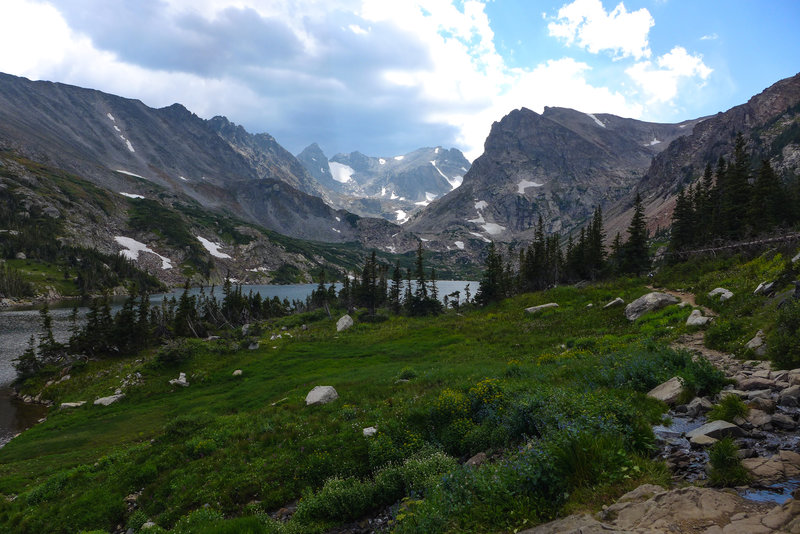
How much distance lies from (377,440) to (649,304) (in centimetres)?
2421

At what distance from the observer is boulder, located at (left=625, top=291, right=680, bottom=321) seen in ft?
86.1

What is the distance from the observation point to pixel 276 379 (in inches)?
1256

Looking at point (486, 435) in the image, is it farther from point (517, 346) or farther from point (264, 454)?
point (517, 346)

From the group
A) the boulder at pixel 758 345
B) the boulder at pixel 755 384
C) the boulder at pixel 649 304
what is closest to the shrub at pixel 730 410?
the boulder at pixel 755 384

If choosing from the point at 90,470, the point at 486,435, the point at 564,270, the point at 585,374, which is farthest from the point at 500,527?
the point at 564,270

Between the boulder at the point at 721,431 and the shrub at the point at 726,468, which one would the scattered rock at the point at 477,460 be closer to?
the boulder at the point at 721,431

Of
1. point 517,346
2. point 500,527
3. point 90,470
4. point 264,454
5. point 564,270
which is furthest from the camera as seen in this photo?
point 564,270

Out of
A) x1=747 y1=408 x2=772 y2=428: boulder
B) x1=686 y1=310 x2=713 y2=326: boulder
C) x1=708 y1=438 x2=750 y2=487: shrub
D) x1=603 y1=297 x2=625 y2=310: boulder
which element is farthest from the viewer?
x1=603 y1=297 x2=625 y2=310: boulder

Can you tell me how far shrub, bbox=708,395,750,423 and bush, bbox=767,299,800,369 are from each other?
413 cm

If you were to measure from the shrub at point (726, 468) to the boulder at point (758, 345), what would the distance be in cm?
894

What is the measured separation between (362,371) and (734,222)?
50.0m

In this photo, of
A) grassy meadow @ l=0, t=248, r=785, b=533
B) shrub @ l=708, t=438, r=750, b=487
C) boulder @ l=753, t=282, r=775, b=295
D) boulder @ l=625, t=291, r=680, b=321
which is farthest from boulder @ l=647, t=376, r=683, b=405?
boulder @ l=625, t=291, r=680, b=321

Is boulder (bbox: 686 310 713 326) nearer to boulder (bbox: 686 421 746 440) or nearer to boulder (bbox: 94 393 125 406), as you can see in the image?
boulder (bbox: 686 421 746 440)

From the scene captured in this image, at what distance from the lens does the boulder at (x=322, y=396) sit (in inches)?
811
